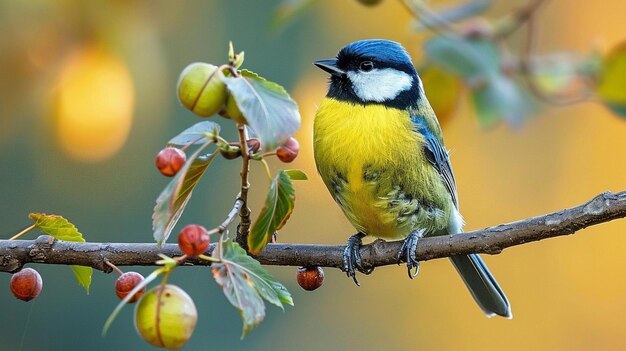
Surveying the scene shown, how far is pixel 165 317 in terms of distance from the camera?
Result: 1.39 m

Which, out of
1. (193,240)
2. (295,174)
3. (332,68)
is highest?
(332,68)

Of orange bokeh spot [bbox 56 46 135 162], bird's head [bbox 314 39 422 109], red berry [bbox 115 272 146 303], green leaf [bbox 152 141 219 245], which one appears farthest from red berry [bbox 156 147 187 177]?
bird's head [bbox 314 39 422 109]

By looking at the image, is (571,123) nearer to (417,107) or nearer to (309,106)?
(309,106)

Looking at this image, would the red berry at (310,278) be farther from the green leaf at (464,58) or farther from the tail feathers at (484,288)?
the tail feathers at (484,288)

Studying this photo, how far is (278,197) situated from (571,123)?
4.56m

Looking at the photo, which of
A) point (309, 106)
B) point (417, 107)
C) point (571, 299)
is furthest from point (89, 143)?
point (571, 299)

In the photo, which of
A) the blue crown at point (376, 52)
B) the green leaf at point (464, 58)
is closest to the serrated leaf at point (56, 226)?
the green leaf at point (464, 58)

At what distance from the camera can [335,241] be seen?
570cm

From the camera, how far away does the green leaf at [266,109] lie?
138 cm

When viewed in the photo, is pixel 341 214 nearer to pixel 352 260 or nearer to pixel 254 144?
pixel 352 260

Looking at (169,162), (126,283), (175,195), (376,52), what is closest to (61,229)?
(126,283)

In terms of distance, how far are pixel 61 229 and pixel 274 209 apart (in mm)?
491

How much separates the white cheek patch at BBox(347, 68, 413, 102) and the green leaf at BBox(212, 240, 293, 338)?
1316 millimetres

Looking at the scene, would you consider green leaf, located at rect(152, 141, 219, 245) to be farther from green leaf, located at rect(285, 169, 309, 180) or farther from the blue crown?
the blue crown
